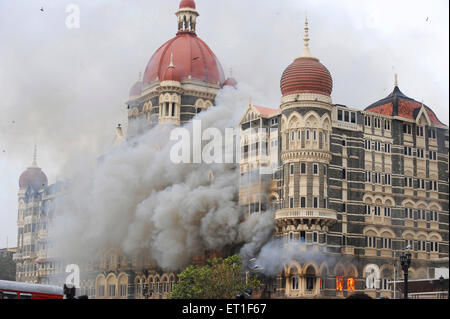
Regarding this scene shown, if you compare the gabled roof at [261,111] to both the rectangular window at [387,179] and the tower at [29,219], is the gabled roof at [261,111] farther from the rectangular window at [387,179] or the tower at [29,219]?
the tower at [29,219]

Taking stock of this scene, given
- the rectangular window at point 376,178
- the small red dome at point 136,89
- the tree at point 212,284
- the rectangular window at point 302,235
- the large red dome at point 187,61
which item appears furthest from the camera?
the small red dome at point 136,89

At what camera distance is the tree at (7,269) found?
145500 millimetres

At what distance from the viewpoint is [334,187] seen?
280 feet

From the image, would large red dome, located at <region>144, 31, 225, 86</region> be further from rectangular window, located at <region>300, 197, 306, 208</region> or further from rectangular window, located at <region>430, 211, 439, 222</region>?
rectangular window, located at <region>430, 211, 439, 222</region>

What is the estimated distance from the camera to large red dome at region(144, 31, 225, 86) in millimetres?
107625

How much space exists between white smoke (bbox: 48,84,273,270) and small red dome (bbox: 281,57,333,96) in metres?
13.8

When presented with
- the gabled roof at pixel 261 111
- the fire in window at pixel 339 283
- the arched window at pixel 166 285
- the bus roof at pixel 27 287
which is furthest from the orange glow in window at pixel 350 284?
the bus roof at pixel 27 287

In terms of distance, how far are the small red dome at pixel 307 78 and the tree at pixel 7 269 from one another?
81834 mm

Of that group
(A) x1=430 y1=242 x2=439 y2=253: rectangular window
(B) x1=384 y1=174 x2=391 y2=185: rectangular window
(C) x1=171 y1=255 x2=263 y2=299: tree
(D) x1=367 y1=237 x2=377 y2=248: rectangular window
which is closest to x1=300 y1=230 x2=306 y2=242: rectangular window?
(C) x1=171 y1=255 x2=263 y2=299: tree

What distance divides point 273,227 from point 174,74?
29.6 metres

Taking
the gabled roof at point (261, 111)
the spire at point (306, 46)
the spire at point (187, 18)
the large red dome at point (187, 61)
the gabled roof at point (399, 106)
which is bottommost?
the gabled roof at point (261, 111)

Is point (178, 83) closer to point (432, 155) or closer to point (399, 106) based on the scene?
point (399, 106)
